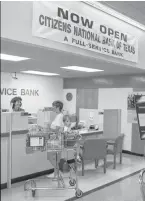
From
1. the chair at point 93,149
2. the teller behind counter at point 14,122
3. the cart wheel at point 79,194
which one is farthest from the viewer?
the chair at point 93,149

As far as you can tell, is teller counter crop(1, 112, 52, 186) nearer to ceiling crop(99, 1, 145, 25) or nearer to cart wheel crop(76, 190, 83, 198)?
cart wheel crop(76, 190, 83, 198)

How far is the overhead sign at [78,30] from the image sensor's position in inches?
143

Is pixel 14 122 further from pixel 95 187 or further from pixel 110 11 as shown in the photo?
pixel 110 11

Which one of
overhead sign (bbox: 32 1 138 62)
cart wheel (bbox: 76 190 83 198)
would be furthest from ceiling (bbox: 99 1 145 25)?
cart wheel (bbox: 76 190 83 198)

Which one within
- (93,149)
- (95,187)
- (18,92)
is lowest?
(95,187)

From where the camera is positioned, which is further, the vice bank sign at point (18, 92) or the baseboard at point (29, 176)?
the vice bank sign at point (18, 92)

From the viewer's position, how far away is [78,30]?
417cm

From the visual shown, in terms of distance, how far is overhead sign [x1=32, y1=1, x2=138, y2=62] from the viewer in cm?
364

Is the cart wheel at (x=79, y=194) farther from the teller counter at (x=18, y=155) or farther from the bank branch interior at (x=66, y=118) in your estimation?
the teller counter at (x=18, y=155)

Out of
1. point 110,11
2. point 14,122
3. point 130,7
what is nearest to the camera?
point 130,7

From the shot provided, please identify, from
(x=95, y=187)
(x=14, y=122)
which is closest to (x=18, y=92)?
(x=14, y=122)

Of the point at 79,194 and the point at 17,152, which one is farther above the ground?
the point at 17,152

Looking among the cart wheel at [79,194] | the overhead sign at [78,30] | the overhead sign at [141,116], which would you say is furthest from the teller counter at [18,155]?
the overhead sign at [141,116]

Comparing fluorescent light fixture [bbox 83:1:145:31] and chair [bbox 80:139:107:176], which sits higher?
fluorescent light fixture [bbox 83:1:145:31]
